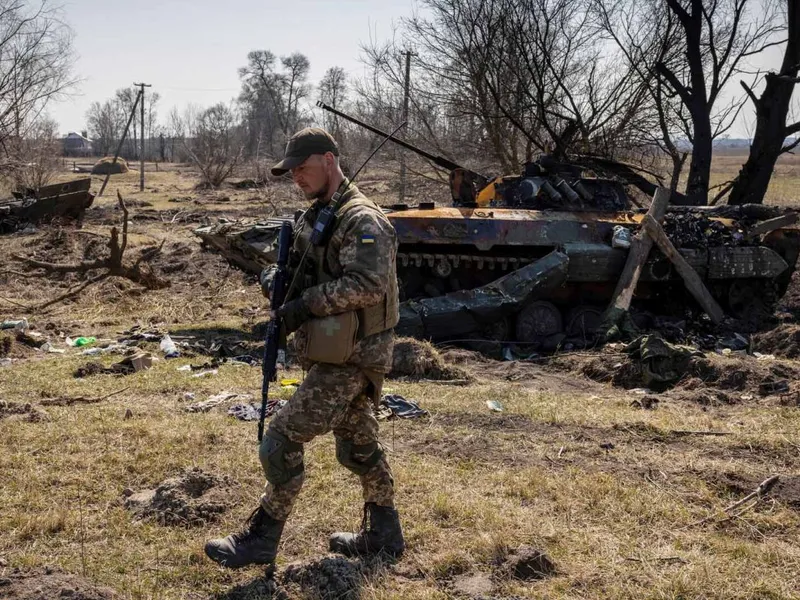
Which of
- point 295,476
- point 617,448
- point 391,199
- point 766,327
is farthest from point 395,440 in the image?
point 391,199

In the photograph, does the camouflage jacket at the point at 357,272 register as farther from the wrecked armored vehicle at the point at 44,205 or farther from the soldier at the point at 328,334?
the wrecked armored vehicle at the point at 44,205

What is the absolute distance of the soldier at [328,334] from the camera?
12.4 ft

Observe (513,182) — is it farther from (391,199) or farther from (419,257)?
(391,199)

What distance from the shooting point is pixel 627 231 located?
12.0 m

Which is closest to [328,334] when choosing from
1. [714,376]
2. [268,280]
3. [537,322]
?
[268,280]

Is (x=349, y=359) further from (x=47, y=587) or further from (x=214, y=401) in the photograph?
(x=214, y=401)

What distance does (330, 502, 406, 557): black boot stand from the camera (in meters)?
4.19

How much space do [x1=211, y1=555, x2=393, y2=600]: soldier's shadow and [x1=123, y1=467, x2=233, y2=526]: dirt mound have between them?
0.76 metres

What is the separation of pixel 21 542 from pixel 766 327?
35.1 ft

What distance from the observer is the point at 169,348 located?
9891 mm

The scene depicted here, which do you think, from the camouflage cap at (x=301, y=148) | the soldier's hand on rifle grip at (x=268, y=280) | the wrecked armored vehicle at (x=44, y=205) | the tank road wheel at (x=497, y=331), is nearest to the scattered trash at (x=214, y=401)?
the soldier's hand on rifle grip at (x=268, y=280)

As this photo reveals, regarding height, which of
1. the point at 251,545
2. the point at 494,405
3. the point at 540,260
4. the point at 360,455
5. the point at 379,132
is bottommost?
the point at 494,405

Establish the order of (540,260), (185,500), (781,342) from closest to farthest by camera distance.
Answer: (185,500)
(781,342)
(540,260)

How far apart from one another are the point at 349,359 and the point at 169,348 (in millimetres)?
6473
